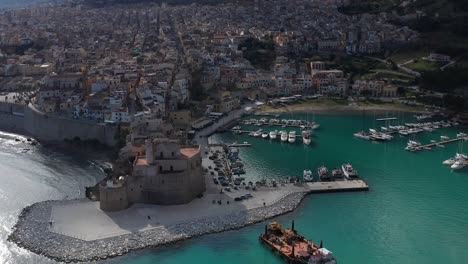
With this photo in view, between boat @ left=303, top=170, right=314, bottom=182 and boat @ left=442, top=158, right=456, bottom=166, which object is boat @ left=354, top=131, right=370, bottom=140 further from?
boat @ left=303, top=170, right=314, bottom=182

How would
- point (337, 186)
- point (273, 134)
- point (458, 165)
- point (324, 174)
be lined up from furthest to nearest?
point (273, 134) < point (458, 165) < point (324, 174) < point (337, 186)

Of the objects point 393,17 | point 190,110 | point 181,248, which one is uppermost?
point 393,17

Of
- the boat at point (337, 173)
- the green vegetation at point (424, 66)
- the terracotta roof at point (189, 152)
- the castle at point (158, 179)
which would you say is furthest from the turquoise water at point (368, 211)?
the green vegetation at point (424, 66)

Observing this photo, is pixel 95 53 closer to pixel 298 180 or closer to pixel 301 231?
pixel 298 180

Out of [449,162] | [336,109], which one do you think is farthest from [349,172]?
[336,109]

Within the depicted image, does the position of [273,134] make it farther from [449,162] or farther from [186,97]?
[449,162]

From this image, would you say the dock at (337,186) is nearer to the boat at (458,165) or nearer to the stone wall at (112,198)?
the boat at (458,165)

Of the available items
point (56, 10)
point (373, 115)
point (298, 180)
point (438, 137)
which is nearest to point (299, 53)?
point (373, 115)
